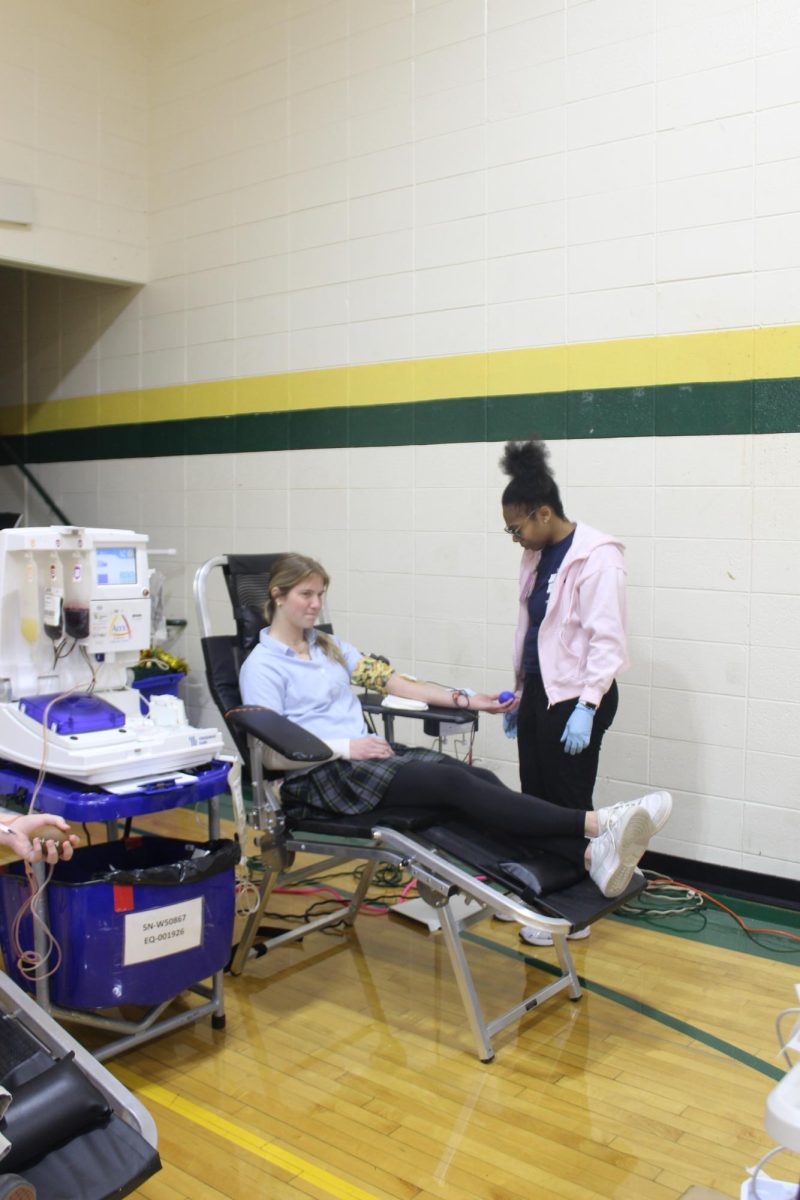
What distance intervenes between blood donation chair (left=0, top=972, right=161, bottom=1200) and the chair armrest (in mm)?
884

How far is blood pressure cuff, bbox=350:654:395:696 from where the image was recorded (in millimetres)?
3330

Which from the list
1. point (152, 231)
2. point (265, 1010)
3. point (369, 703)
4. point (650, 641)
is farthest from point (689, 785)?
point (152, 231)

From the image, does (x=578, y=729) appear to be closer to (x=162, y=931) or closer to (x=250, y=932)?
(x=250, y=932)

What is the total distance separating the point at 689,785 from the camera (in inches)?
143

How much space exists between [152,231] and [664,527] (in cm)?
322

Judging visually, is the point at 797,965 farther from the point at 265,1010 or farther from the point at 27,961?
the point at 27,961

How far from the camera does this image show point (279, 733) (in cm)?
271

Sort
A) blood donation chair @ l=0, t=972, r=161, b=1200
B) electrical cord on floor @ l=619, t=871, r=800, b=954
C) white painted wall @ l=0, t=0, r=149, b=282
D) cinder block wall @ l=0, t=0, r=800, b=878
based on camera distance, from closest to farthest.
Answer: blood donation chair @ l=0, t=972, r=161, b=1200
electrical cord on floor @ l=619, t=871, r=800, b=954
cinder block wall @ l=0, t=0, r=800, b=878
white painted wall @ l=0, t=0, r=149, b=282

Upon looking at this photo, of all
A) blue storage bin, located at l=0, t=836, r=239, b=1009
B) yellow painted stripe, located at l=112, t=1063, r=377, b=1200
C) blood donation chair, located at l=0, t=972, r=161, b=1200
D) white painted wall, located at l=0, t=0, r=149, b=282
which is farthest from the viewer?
white painted wall, located at l=0, t=0, r=149, b=282

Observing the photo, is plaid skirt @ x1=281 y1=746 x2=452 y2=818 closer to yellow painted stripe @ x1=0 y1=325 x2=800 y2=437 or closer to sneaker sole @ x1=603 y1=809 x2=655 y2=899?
sneaker sole @ x1=603 y1=809 x2=655 y2=899

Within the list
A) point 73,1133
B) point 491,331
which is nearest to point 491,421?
point 491,331

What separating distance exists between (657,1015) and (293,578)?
60.2 inches

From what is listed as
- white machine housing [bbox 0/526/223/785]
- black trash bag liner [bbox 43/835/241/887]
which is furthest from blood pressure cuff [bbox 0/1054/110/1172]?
white machine housing [bbox 0/526/223/785]

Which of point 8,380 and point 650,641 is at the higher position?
point 8,380
